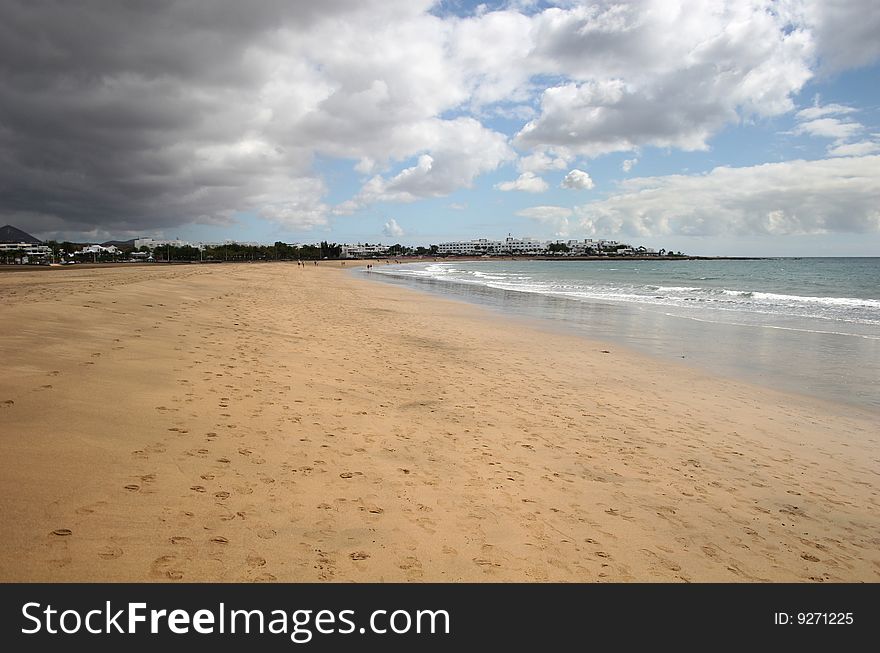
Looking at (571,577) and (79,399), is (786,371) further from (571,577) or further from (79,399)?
(79,399)

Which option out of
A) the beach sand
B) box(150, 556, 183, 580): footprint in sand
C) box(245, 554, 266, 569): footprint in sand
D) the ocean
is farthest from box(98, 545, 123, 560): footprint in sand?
the ocean

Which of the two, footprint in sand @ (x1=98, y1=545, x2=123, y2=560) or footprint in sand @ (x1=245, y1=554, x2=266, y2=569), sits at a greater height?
footprint in sand @ (x1=98, y1=545, x2=123, y2=560)

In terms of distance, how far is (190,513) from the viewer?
12.9ft

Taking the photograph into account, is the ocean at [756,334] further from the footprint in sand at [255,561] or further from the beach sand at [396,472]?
the footprint in sand at [255,561]

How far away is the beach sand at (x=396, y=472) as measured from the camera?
3650 millimetres

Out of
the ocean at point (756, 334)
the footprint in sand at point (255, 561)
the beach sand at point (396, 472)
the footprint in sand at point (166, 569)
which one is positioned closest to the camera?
the footprint in sand at point (166, 569)

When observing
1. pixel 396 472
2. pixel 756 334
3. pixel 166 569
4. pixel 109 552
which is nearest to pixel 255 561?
pixel 166 569

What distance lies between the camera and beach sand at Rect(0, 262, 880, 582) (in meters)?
3.65

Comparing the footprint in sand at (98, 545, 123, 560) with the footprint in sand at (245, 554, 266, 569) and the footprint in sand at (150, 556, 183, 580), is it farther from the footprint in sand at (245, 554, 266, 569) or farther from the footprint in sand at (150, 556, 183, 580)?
the footprint in sand at (245, 554, 266, 569)

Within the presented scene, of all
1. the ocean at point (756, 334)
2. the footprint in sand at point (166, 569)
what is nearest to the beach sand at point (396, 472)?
the footprint in sand at point (166, 569)

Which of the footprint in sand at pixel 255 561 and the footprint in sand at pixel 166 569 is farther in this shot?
the footprint in sand at pixel 255 561

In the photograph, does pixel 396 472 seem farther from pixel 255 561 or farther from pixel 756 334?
pixel 756 334
